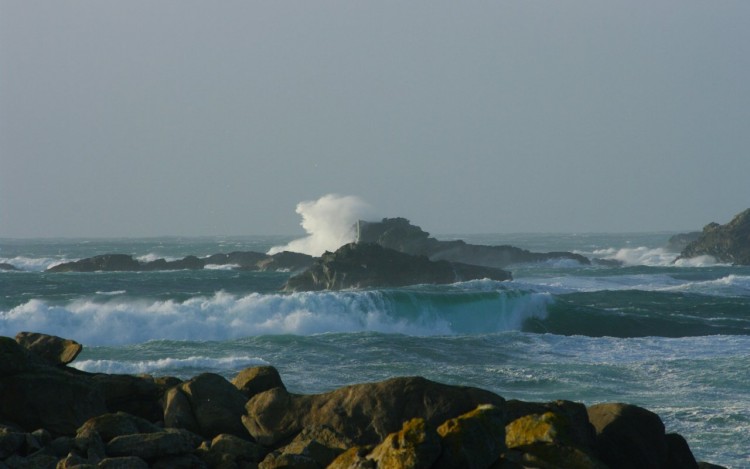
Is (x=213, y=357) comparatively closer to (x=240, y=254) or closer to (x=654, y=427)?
(x=654, y=427)

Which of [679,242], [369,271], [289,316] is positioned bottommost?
[289,316]

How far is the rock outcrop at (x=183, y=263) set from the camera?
64.6 meters

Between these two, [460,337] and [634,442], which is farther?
[460,337]

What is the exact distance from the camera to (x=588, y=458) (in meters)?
8.00

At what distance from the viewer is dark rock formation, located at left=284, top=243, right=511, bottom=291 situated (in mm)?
46000

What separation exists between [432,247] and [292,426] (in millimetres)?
56882

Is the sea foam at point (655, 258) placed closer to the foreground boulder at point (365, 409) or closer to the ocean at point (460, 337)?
the ocean at point (460, 337)

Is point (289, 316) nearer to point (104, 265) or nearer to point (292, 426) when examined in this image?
point (292, 426)

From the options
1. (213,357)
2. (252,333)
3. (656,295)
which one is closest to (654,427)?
(213,357)

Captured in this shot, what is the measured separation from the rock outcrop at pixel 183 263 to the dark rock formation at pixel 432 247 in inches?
183

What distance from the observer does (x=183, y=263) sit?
6862 cm

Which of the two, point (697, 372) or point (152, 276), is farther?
point (152, 276)

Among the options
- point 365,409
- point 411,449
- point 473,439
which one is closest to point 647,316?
point 365,409

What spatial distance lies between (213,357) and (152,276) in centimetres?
3803
